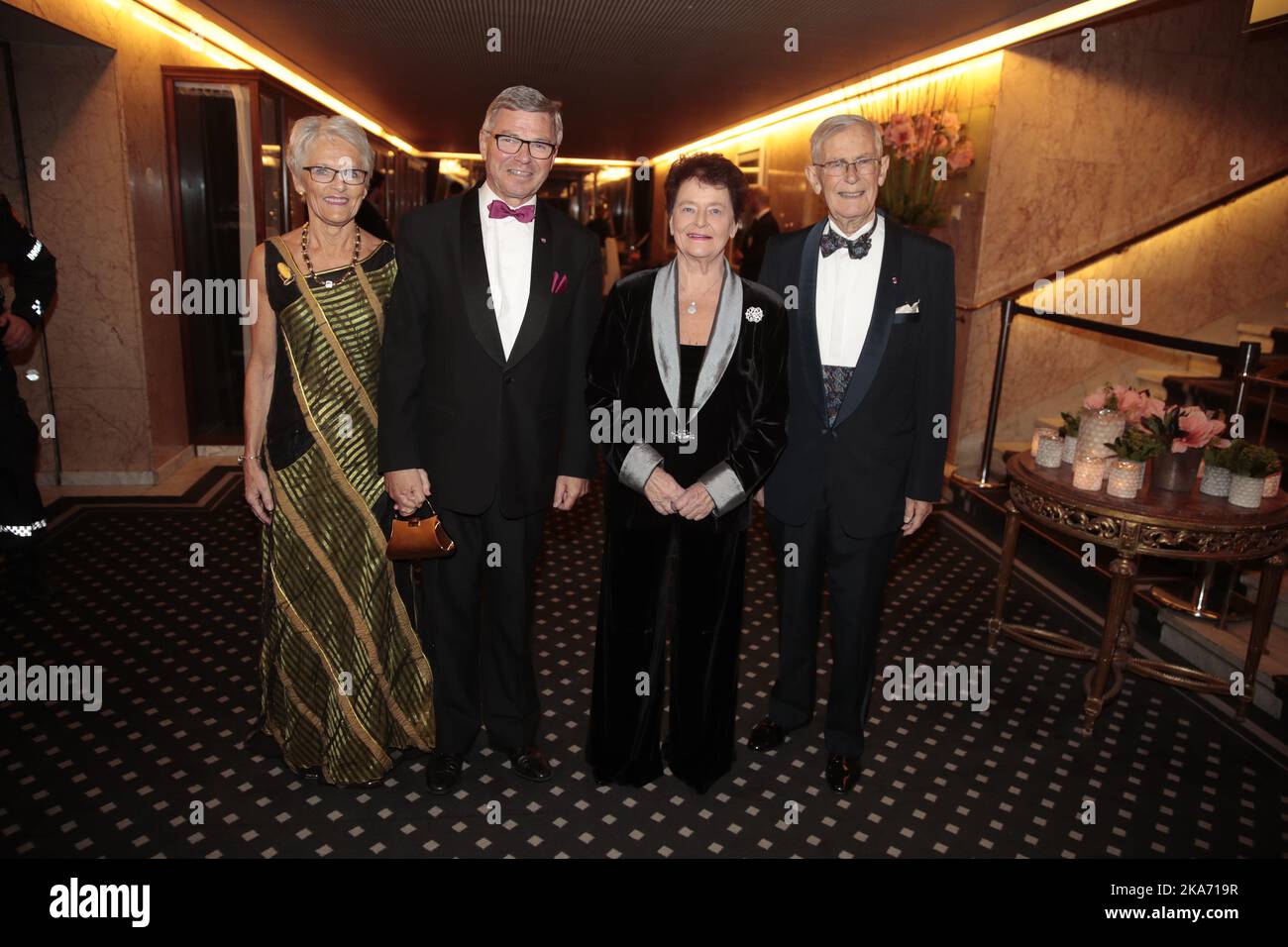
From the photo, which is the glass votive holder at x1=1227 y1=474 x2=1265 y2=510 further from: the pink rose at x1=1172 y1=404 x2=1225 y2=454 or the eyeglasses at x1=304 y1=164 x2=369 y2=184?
the eyeglasses at x1=304 y1=164 x2=369 y2=184

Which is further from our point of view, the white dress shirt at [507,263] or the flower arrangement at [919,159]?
the flower arrangement at [919,159]

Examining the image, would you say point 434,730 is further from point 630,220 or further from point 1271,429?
point 630,220

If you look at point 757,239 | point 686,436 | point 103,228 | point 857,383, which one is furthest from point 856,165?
point 757,239

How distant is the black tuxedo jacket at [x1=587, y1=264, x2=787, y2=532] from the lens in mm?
2461

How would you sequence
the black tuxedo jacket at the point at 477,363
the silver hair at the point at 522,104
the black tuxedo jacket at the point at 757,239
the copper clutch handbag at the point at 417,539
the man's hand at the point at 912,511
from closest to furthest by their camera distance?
1. the silver hair at the point at 522,104
2. the black tuxedo jacket at the point at 477,363
3. the copper clutch handbag at the point at 417,539
4. the man's hand at the point at 912,511
5. the black tuxedo jacket at the point at 757,239

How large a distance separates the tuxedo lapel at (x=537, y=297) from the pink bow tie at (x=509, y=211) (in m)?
0.03

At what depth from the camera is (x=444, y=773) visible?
2857 millimetres

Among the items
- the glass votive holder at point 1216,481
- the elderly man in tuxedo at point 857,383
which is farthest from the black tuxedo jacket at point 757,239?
the elderly man in tuxedo at point 857,383

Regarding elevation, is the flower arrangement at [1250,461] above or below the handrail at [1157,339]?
below

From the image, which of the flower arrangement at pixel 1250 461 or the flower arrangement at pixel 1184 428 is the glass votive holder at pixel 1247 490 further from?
the flower arrangement at pixel 1184 428

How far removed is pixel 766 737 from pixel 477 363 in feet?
5.55

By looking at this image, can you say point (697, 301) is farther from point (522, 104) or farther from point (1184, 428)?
point (1184, 428)

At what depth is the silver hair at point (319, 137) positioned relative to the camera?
2.41 m

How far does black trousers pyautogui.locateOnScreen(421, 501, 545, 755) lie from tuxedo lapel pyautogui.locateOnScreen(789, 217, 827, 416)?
3.02 ft
